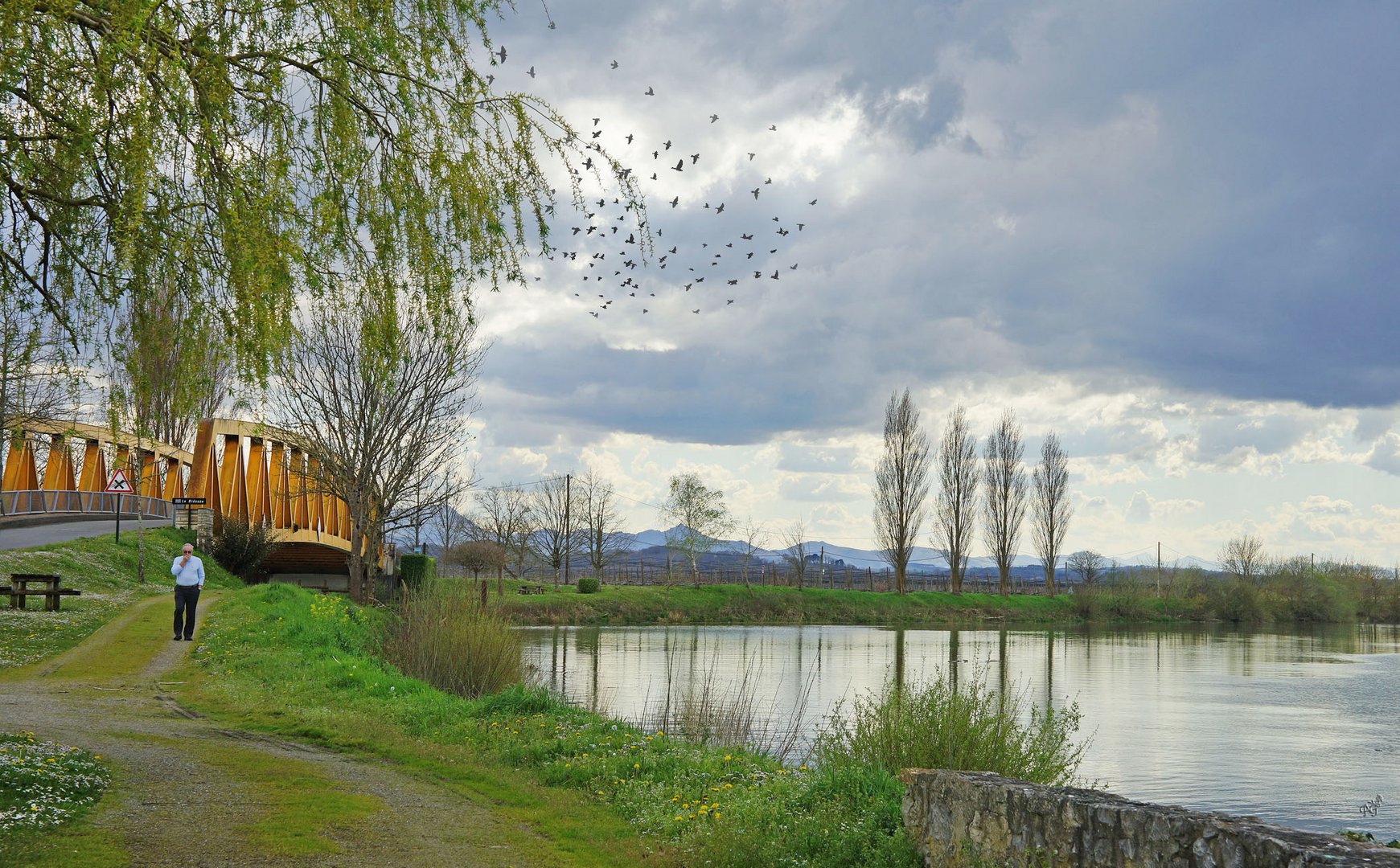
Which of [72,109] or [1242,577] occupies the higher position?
[72,109]

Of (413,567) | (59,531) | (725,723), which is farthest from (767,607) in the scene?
(725,723)

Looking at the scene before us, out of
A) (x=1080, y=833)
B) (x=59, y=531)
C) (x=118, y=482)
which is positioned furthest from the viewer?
(x=59, y=531)

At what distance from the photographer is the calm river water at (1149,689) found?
562 inches

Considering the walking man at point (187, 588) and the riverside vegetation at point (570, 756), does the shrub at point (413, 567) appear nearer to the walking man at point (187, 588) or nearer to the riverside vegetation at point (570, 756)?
the walking man at point (187, 588)

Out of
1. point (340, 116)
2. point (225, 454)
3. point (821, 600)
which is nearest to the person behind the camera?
point (340, 116)

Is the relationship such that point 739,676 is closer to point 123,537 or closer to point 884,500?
point 123,537

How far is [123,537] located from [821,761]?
27.6 meters

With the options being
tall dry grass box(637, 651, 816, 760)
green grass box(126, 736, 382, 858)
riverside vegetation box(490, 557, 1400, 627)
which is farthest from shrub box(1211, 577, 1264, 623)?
green grass box(126, 736, 382, 858)

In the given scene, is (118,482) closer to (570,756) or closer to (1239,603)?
(570,756)

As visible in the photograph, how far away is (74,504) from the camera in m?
41.0

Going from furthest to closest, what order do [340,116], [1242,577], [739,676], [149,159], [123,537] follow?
[1242,577] → [123,537] → [739,676] → [340,116] → [149,159]

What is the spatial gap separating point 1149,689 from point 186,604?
20613mm

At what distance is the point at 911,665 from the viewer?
28.3 metres

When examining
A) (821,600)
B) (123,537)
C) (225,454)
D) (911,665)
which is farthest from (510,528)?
(911,665)
